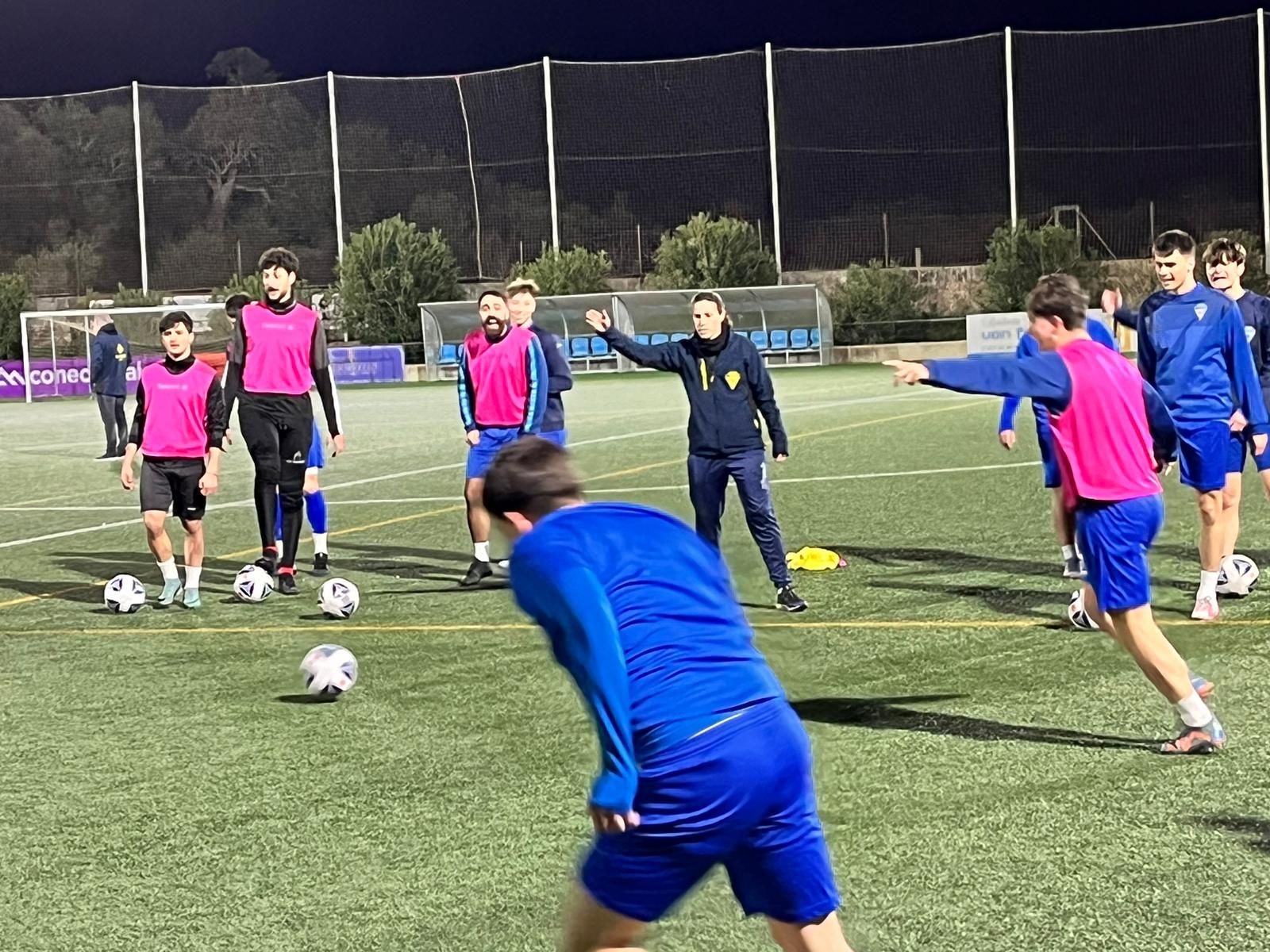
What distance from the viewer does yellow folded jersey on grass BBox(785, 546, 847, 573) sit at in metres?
10.3

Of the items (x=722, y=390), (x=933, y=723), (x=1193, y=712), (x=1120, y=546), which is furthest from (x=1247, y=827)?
(x=722, y=390)

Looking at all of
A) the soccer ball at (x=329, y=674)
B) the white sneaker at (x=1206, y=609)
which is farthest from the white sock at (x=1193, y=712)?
the soccer ball at (x=329, y=674)

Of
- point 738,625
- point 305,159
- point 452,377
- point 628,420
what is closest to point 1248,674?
point 738,625

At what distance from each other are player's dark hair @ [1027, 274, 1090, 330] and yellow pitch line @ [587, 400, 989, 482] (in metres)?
10.5

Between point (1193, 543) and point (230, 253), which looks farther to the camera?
point (230, 253)

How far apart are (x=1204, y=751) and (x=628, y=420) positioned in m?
18.5

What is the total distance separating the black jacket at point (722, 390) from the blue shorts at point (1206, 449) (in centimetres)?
205

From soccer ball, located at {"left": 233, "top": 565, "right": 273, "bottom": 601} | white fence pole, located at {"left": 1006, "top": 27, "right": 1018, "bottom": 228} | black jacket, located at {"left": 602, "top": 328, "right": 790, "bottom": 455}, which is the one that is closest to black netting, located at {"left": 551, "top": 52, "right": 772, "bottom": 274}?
white fence pole, located at {"left": 1006, "top": 27, "right": 1018, "bottom": 228}

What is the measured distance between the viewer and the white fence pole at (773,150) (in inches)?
1752

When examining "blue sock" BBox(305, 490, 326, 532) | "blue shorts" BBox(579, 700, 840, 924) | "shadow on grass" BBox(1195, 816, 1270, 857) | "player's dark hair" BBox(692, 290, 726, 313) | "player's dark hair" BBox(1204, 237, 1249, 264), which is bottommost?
"shadow on grass" BBox(1195, 816, 1270, 857)

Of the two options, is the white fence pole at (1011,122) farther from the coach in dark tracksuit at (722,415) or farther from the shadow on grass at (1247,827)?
the shadow on grass at (1247,827)

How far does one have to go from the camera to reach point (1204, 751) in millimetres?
5633

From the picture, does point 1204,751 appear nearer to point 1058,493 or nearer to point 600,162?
point 1058,493

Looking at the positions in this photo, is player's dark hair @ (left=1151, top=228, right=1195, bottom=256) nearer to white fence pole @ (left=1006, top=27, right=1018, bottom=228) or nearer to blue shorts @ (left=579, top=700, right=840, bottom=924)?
blue shorts @ (left=579, top=700, right=840, bottom=924)
